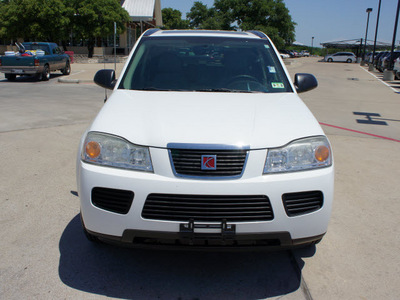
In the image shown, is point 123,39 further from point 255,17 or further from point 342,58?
point 342,58

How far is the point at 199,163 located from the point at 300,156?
2.36 ft

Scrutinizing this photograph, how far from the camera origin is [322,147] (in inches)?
110

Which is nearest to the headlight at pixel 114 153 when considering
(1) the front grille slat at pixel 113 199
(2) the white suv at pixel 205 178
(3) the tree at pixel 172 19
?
(2) the white suv at pixel 205 178

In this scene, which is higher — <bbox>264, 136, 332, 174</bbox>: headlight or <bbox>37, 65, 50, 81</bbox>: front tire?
<bbox>264, 136, 332, 174</bbox>: headlight

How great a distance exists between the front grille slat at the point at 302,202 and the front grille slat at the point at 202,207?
14cm

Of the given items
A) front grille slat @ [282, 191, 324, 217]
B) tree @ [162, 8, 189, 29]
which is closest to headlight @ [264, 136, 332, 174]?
front grille slat @ [282, 191, 324, 217]

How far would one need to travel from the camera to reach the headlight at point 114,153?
2615 mm

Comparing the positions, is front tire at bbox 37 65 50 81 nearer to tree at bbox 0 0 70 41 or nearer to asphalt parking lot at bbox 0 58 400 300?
asphalt parking lot at bbox 0 58 400 300

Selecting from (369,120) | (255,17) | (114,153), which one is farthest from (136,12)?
(114,153)

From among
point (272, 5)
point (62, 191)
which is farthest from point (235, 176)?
A: point (272, 5)

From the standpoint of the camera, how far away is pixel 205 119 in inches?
112

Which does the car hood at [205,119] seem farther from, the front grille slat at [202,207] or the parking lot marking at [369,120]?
the parking lot marking at [369,120]

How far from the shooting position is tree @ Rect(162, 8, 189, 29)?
282ft

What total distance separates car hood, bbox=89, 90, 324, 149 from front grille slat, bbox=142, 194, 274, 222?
35 cm
